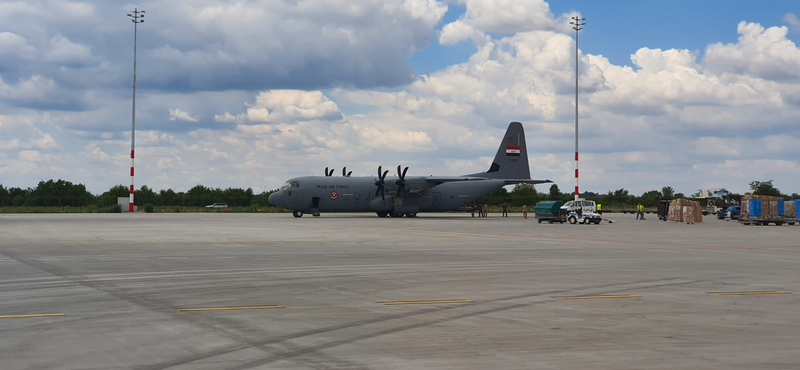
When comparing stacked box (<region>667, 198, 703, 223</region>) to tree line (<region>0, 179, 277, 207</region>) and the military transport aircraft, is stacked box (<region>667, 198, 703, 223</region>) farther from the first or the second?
tree line (<region>0, 179, 277, 207</region>)

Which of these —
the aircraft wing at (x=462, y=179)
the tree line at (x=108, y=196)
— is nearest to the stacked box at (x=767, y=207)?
the aircraft wing at (x=462, y=179)

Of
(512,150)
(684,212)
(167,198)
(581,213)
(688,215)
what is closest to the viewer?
(581,213)

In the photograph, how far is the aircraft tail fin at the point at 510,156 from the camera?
204 ft

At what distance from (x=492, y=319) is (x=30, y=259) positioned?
13.8 meters

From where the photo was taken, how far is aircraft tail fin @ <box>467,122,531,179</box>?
204 feet

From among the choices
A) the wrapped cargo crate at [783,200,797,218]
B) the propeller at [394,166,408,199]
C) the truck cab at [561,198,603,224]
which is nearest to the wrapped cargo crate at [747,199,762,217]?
the wrapped cargo crate at [783,200,797,218]

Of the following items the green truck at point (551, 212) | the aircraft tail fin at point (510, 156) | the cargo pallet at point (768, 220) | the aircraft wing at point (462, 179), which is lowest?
the cargo pallet at point (768, 220)

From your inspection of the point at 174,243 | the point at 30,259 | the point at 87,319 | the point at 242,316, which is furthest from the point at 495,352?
the point at 174,243

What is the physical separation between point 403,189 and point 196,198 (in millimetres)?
50908

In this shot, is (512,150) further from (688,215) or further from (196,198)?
(196,198)

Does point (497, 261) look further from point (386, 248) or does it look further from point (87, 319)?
point (87, 319)

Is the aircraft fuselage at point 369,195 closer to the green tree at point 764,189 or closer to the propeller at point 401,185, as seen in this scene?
the propeller at point 401,185

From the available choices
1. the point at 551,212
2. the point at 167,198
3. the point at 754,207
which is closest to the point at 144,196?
the point at 167,198

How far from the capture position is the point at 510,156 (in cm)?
6234
